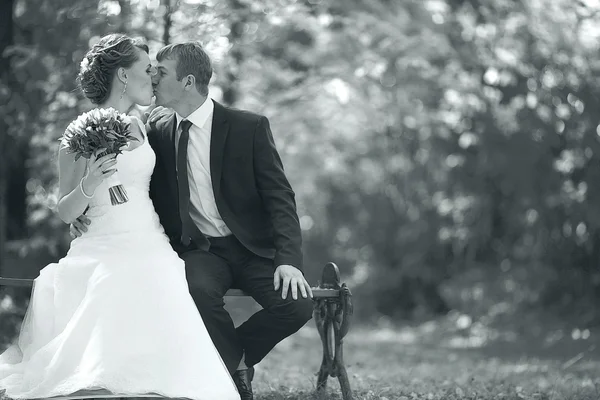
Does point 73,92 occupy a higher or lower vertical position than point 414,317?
higher

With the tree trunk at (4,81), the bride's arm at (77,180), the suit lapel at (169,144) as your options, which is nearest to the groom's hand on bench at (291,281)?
the suit lapel at (169,144)

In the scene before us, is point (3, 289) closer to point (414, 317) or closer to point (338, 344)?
point (338, 344)

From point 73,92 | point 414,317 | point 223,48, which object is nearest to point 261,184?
point 73,92

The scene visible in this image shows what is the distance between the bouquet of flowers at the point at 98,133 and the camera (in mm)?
4211

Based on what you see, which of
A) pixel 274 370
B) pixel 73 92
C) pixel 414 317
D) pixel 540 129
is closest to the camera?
pixel 73 92

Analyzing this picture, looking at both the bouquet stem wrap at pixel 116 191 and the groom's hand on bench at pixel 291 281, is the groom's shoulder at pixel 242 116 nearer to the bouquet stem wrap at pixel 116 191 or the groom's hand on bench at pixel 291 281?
the bouquet stem wrap at pixel 116 191

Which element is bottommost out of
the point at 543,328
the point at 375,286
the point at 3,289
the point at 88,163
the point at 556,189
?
the point at 375,286

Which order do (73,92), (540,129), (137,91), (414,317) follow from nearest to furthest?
1. (137,91)
2. (73,92)
3. (540,129)
4. (414,317)

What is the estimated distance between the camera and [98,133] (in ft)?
13.8

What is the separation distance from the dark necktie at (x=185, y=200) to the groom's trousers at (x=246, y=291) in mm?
75

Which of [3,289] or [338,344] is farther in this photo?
[3,289]

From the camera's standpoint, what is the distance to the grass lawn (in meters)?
5.67

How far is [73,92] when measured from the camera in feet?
22.8

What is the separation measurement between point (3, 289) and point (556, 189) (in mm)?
6632
